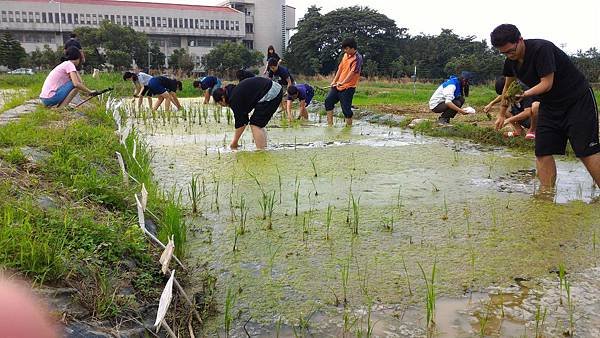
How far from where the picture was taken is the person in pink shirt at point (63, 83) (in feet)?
19.0

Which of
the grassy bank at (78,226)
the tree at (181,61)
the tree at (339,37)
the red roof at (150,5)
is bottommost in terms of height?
the grassy bank at (78,226)

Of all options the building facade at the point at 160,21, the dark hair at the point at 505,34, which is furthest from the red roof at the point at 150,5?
the dark hair at the point at 505,34

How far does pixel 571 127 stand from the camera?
304 centimetres

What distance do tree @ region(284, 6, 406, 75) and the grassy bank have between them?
34.4 metres

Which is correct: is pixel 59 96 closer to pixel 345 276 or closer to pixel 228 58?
pixel 345 276

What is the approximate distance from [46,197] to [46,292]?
2.99 ft

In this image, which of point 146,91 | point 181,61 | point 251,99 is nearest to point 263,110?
point 251,99

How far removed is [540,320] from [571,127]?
1.82m

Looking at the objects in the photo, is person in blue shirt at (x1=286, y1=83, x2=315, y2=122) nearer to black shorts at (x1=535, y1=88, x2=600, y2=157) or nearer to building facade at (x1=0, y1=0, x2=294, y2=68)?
black shorts at (x1=535, y1=88, x2=600, y2=157)

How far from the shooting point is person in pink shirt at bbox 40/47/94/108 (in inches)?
228

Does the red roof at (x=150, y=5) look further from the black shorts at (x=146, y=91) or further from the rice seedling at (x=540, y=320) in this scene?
the rice seedling at (x=540, y=320)

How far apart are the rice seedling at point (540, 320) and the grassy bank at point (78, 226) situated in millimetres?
1256

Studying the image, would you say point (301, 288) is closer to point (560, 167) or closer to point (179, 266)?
point (179, 266)

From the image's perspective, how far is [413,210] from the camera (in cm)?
292
